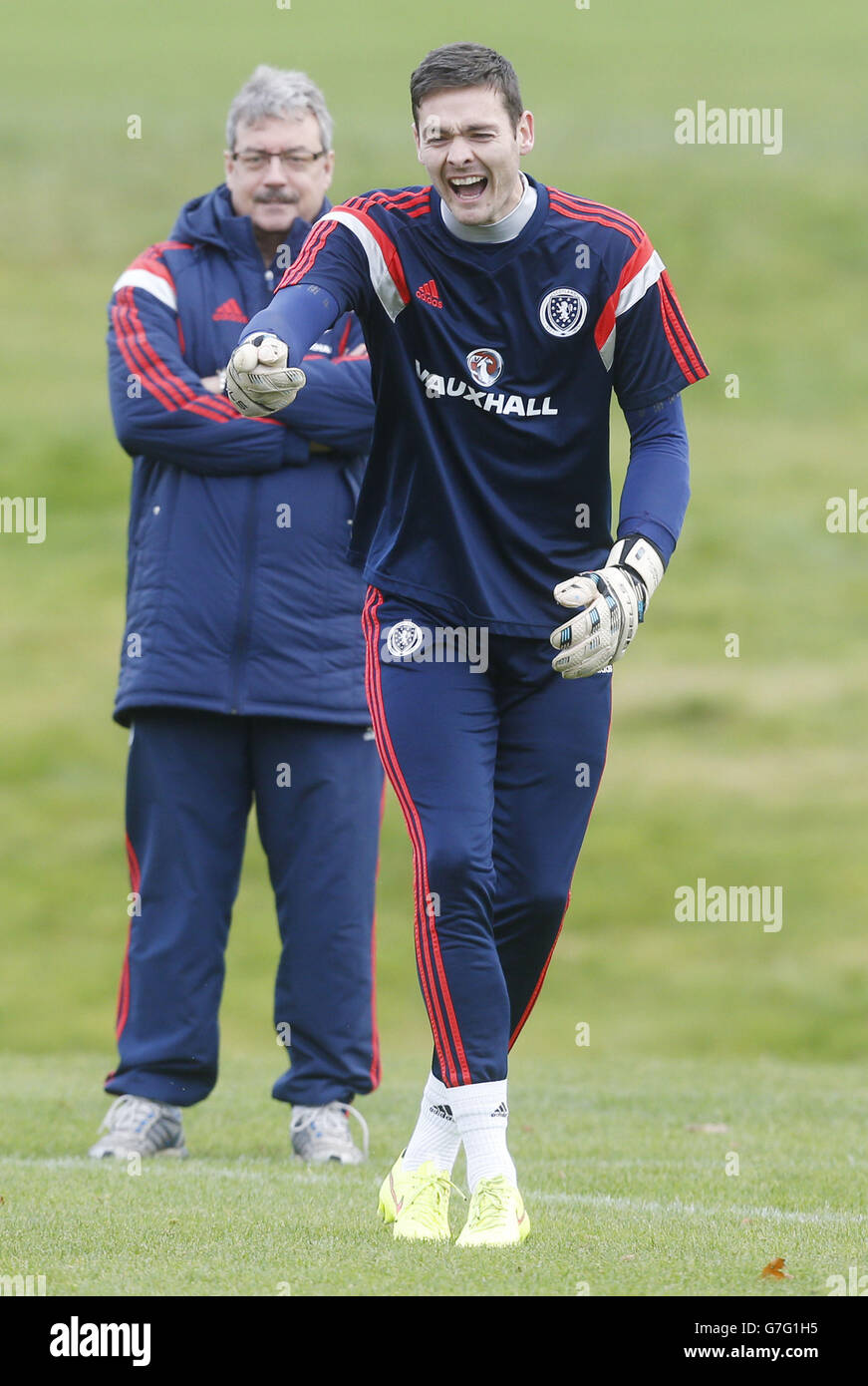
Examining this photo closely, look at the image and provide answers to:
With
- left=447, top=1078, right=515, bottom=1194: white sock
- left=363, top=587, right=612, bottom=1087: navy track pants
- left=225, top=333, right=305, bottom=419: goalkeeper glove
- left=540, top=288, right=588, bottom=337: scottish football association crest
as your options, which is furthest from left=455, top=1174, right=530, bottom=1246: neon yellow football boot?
left=540, top=288, right=588, bottom=337: scottish football association crest

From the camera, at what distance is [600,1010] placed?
1983 cm

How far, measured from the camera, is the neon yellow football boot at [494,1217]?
4762 mm

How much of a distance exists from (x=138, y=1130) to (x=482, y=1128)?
2283 millimetres

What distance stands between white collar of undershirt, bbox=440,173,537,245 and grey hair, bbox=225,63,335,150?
6.83ft

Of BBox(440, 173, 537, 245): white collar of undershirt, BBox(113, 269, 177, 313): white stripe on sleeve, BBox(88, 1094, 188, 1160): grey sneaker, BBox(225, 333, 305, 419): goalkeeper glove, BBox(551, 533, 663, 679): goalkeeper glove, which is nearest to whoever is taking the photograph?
BBox(225, 333, 305, 419): goalkeeper glove

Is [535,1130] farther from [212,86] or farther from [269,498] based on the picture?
[212,86]

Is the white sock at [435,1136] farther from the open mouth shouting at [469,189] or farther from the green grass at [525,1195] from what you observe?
the open mouth shouting at [469,189]

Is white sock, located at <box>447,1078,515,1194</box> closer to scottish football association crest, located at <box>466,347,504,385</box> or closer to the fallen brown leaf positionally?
the fallen brown leaf

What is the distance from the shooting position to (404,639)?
5.17 metres

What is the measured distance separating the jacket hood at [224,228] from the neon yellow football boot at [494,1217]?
3.49m

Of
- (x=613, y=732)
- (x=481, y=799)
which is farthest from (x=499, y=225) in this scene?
(x=613, y=732)

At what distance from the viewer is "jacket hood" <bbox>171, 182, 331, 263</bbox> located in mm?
7148
